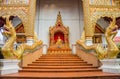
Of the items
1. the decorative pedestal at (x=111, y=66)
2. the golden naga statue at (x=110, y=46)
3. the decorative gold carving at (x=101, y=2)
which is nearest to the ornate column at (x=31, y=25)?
the decorative gold carving at (x=101, y=2)

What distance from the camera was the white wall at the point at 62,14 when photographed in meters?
9.50

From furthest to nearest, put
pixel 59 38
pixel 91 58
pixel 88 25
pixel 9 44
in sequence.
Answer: pixel 59 38
pixel 88 25
pixel 91 58
pixel 9 44

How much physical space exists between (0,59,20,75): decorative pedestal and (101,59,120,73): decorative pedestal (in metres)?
2.28

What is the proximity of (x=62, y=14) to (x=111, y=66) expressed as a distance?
19.5 ft

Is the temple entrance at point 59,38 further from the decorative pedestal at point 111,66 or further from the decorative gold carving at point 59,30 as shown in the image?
the decorative pedestal at point 111,66

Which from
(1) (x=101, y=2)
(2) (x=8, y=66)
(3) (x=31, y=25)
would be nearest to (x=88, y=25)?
(1) (x=101, y=2)

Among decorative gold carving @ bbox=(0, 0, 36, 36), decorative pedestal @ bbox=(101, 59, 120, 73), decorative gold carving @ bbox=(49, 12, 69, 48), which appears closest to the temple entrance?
decorative gold carving @ bbox=(49, 12, 69, 48)

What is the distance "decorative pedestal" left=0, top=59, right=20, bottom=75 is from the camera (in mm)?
4001

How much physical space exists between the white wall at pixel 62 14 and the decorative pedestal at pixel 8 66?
4969 millimetres

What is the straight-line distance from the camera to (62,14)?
9.75m

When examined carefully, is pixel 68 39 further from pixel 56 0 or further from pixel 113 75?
→ pixel 113 75

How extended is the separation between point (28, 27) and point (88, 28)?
232cm

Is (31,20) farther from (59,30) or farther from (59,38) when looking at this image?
(59,38)

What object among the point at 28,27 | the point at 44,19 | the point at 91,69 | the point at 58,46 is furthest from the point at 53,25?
A: the point at 91,69
